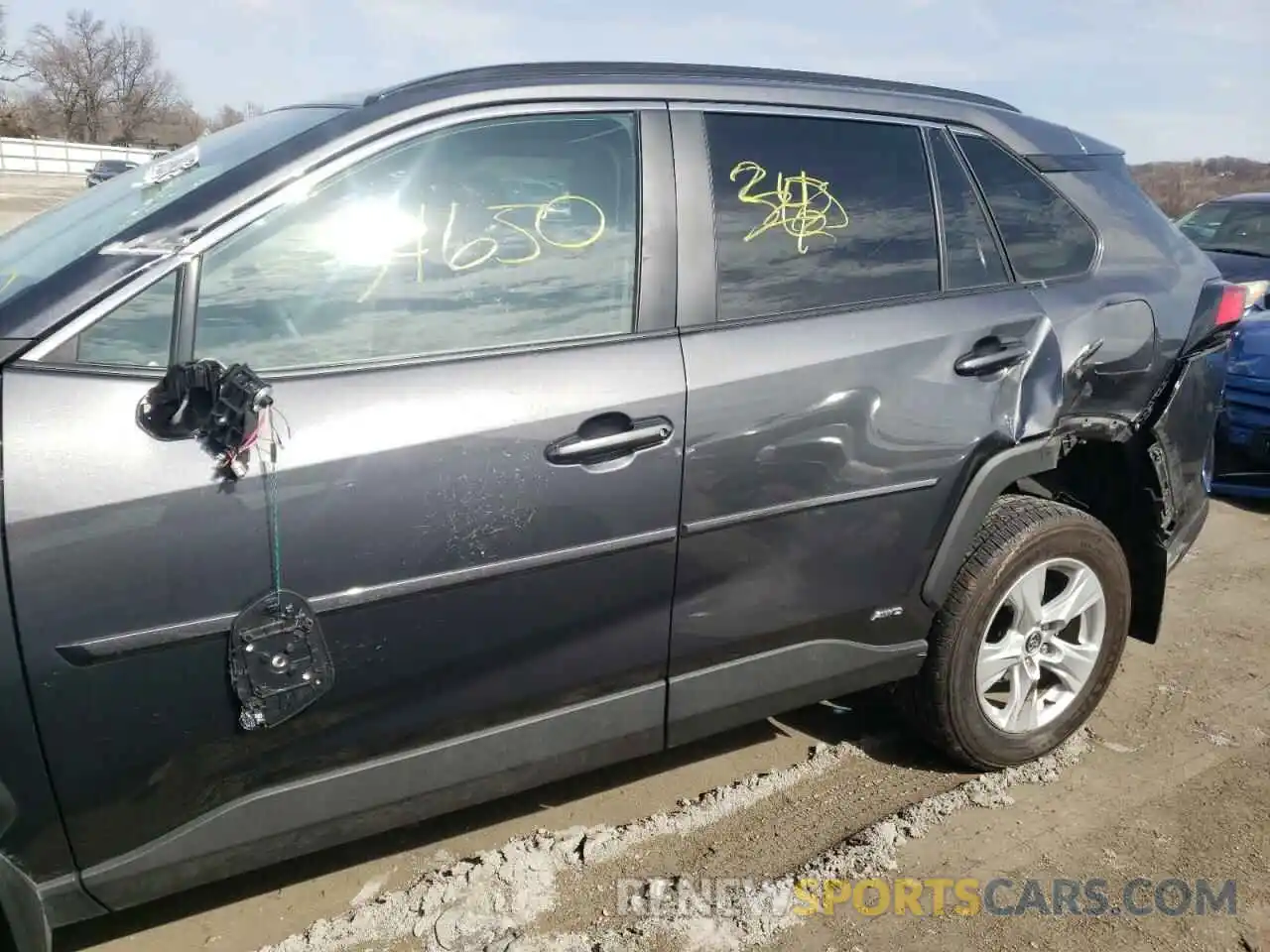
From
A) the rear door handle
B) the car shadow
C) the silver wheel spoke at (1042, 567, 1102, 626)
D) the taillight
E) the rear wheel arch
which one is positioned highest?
the taillight

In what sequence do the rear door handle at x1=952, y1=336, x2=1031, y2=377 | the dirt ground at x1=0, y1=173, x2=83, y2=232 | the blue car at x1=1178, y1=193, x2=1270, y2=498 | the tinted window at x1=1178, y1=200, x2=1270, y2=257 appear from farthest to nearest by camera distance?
1. the dirt ground at x1=0, y1=173, x2=83, y2=232
2. the tinted window at x1=1178, y1=200, x2=1270, y2=257
3. the blue car at x1=1178, y1=193, x2=1270, y2=498
4. the rear door handle at x1=952, y1=336, x2=1031, y2=377

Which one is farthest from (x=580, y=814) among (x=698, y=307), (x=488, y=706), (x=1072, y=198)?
(x=1072, y=198)

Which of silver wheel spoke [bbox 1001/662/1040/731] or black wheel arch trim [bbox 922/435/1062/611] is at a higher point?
black wheel arch trim [bbox 922/435/1062/611]

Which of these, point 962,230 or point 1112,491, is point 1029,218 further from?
point 1112,491

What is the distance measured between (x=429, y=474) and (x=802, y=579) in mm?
1029

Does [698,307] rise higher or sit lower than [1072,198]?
lower

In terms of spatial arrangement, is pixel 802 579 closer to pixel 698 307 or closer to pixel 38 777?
pixel 698 307

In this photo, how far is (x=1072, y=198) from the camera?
3.16 metres

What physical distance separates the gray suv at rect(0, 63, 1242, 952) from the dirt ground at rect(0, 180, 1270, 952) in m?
0.28

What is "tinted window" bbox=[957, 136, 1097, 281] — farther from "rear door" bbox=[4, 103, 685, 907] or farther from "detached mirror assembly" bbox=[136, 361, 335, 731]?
"detached mirror assembly" bbox=[136, 361, 335, 731]

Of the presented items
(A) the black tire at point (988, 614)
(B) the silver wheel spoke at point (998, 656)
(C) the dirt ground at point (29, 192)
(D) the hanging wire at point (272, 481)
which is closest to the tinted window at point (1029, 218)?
(A) the black tire at point (988, 614)

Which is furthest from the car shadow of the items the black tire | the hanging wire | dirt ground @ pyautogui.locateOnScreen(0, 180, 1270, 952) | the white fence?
the white fence

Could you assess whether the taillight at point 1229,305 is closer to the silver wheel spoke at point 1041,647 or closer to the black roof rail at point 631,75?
the silver wheel spoke at point 1041,647

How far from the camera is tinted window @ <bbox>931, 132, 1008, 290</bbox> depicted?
9.41 ft
